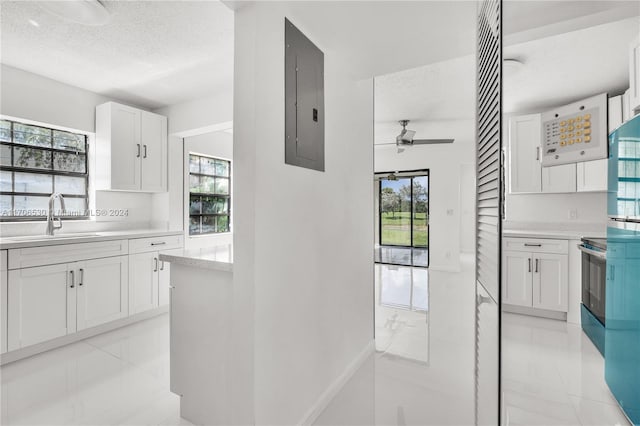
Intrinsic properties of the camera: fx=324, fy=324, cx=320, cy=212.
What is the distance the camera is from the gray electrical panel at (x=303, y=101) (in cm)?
165

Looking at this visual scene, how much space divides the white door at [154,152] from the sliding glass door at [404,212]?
4710 millimetres

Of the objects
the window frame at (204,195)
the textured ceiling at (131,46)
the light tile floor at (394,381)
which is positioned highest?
the textured ceiling at (131,46)

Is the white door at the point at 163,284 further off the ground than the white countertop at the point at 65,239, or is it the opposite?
the white countertop at the point at 65,239

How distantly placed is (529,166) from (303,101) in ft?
11.3

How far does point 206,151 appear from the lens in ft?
15.3

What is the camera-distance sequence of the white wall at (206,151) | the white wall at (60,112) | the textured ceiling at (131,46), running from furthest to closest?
the white wall at (206,151), the white wall at (60,112), the textured ceiling at (131,46)

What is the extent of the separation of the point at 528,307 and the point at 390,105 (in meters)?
2.88

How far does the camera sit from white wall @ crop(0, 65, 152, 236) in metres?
2.99

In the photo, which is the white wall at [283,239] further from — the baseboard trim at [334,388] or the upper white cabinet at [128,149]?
the upper white cabinet at [128,149]

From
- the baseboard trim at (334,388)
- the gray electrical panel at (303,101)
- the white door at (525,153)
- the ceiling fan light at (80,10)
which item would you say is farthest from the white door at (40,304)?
the white door at (525,153)

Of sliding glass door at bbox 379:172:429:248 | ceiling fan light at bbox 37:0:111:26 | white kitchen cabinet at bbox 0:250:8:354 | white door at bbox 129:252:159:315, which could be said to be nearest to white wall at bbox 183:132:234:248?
white door at bbox 129:252:159:315

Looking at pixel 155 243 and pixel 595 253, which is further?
pixel 155 243

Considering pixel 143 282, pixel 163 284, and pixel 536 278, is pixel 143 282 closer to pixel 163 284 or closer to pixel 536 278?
pixel 163 284

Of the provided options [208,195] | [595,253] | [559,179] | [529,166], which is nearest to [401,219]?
[529,166]
